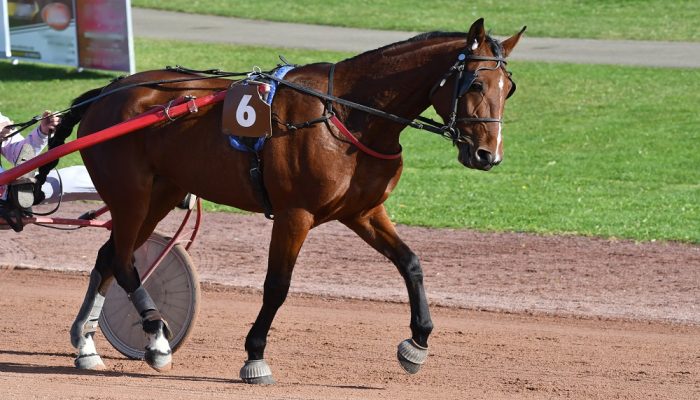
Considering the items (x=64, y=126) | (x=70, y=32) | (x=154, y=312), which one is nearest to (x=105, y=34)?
(x=70, y=32)

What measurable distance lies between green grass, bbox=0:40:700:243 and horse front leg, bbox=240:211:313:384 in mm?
4713

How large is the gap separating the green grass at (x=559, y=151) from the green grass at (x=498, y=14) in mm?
2975

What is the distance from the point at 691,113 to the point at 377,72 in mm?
10285

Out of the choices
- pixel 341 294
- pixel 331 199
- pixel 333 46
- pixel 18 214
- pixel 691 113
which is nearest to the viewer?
pixel 331 199

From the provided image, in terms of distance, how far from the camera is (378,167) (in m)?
6.27

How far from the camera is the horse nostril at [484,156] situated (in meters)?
5.86

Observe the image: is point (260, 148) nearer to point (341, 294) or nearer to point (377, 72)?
point (377, 72)

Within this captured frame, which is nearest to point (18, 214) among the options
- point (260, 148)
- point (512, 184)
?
point (260, 148)

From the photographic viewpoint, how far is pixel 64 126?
23.7ft

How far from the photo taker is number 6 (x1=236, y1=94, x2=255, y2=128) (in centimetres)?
623

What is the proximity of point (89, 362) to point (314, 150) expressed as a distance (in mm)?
1953

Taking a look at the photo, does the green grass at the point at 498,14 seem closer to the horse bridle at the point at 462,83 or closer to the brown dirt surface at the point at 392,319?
the brown dirt surface at the point at 392,319

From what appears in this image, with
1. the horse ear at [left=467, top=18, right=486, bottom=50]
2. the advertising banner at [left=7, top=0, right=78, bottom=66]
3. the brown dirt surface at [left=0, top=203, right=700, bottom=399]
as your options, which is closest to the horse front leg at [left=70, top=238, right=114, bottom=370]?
the brown dirt surface at [left=0, top=203, right=700, bottom=399]

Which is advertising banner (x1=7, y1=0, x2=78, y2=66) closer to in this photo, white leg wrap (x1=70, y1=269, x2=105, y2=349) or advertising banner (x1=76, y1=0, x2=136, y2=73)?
advertising banner (x1=76, y1=0, x2=136, y2=73)
